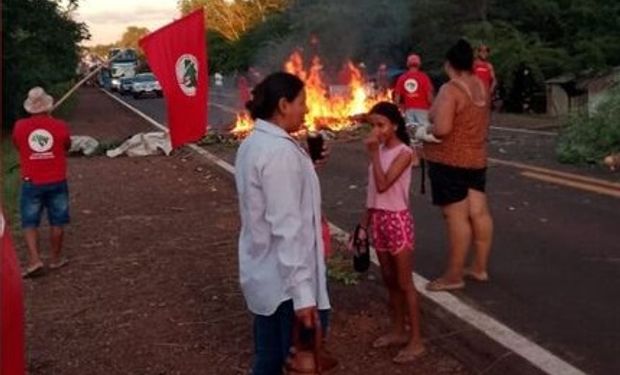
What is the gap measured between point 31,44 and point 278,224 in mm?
32630

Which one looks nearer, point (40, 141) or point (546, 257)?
point (546, 257)

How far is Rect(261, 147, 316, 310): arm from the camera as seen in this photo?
3164mm

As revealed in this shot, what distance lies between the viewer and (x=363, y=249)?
16.1 feet

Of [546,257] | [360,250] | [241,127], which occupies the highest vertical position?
[360,250]

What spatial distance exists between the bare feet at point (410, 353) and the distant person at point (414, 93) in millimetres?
10235

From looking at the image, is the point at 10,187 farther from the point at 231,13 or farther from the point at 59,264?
the point at 231,13

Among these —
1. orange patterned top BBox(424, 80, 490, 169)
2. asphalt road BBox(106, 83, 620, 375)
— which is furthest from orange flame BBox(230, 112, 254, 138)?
orange patterned top BBox(424, 80, 490, 169)

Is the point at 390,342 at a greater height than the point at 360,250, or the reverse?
the point at 360,250

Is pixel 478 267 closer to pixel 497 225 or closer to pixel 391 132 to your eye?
pixel 391 132

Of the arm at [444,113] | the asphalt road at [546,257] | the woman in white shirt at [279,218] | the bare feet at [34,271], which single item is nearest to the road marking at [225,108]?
the asphalt road at [546,257]

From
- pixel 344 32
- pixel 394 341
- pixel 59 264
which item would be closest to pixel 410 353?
pixel 394 341

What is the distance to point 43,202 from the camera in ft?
26.2

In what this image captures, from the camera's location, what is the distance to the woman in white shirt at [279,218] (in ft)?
10.4

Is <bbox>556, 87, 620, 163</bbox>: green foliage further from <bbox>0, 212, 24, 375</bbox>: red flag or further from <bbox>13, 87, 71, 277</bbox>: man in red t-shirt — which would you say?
<bbox>0, 212, 24, 375</bbox>: red flag
